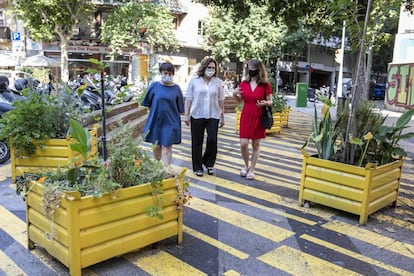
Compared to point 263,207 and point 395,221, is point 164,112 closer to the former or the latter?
Result: point 263,207

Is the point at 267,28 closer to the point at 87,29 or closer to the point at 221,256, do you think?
the point at 87,29

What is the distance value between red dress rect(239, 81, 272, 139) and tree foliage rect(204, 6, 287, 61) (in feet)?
81.8

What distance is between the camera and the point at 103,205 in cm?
293

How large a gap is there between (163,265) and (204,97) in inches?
114

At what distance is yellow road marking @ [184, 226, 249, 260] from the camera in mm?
3418

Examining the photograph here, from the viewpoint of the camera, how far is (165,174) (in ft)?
11.1

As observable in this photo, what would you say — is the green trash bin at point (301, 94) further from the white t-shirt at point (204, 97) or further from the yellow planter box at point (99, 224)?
the yellow planter box at point (99, 224)

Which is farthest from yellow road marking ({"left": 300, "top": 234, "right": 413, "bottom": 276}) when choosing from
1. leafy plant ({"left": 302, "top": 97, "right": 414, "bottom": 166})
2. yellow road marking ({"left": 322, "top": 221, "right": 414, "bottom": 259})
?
leafy plant ({"left": 302, "top": 97, "right": 414, "bottom": 166})

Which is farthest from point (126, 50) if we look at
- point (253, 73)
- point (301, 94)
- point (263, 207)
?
point (263, 207)

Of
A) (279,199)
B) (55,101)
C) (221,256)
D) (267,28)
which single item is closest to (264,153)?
(279,199)

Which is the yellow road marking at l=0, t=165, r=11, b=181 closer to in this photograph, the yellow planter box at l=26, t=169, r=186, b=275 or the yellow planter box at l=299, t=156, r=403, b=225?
the yellow planter box at l=26, t=169, r=186, b=275

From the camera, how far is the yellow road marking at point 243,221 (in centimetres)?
388

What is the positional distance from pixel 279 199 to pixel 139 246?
225 centimetres

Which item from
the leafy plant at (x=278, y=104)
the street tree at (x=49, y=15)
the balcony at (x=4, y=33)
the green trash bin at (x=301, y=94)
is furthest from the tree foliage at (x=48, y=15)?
the leafy plant at (x=278, y=104)
